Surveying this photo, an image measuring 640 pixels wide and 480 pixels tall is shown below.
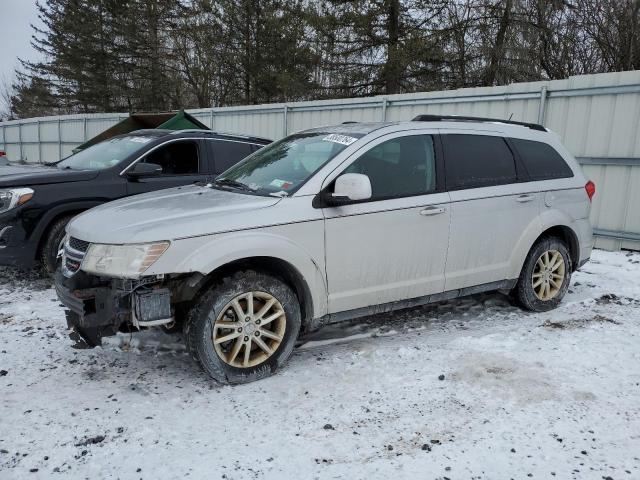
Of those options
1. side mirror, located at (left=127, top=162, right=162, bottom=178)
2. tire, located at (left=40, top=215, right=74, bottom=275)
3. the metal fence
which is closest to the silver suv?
side mirror, located at (left=127, top=162, right=162, bottom=178)

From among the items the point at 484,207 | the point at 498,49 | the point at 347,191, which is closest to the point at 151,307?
the point at 347,191

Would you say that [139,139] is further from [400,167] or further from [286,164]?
[400,167]

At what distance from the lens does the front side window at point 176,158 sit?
624 cm

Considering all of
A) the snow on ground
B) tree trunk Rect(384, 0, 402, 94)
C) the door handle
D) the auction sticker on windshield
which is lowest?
the snow on ground

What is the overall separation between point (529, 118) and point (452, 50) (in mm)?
10169

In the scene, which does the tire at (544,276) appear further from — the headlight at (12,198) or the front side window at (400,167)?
the headlight at (12,198)

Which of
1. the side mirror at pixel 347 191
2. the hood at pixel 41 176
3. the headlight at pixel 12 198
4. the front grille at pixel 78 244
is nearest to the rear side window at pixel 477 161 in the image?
the side mirror at pixel 347 191

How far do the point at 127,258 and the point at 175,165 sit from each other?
342 centimetres

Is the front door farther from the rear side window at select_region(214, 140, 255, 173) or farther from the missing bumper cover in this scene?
the rear side window at select_region(214, 140, 255, 173)

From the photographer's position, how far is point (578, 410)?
127 inches

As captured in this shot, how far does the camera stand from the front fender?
322 cm

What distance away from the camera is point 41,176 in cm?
555

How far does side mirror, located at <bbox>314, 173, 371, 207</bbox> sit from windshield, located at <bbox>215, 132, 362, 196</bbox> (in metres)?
0.22

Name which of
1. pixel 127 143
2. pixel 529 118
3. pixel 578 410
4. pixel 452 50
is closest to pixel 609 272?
pixel 529 118
